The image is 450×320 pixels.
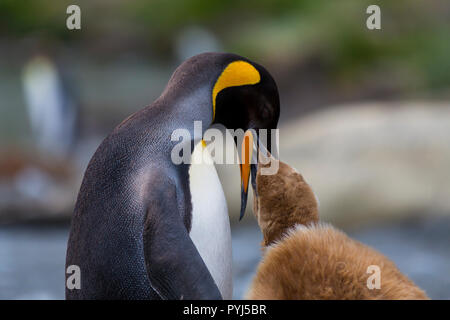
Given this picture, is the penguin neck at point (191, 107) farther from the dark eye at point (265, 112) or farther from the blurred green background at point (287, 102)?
the blurred green background at point (287, 102)

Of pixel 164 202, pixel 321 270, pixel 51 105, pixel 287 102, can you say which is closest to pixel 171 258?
pixel 164 202

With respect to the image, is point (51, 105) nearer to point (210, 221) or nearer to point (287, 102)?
point (287, 102)

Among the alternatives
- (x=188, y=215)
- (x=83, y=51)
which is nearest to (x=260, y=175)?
(x=188, y=215)

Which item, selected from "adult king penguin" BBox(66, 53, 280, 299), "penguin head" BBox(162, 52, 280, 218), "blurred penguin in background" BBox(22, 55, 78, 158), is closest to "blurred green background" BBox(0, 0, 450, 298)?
"blurred penguin in background" BBox(22, 55, 78, 158)

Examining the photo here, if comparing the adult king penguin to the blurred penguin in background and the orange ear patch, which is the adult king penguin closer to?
the orange ear patch

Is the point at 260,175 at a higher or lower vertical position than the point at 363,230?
higher

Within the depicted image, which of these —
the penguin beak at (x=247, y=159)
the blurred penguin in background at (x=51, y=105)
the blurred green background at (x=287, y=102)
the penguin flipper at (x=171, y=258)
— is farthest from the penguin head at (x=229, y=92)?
the blurred penguin in background at (x=51, y=105)

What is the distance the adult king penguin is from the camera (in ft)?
3.84

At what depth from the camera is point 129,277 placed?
1275 millimetres

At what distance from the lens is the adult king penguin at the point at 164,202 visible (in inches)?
46.1

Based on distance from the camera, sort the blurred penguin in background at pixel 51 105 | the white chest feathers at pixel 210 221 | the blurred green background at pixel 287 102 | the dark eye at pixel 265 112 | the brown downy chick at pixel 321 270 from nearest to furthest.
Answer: the brown downy chick at pixel 321 270 < the white chest feathers at pixel 210 221 < the dark eye at pixel 265 112 < the blurred green background at pixel 287 102 < the blurred penguin in background at pixel 51 105
